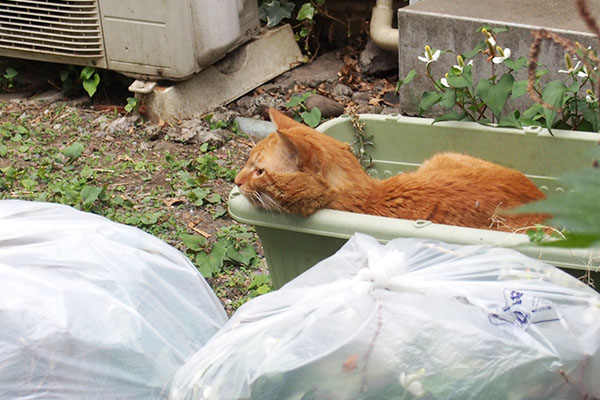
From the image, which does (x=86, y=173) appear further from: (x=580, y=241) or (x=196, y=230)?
(x=580, y=241)

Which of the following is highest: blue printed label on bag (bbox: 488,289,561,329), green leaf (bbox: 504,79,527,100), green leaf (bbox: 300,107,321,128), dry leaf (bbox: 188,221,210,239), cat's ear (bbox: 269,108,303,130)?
blue printed label on bag (bbox: 488,289,561,329)

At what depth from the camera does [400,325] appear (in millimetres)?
1393

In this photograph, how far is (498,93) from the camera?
280 cm

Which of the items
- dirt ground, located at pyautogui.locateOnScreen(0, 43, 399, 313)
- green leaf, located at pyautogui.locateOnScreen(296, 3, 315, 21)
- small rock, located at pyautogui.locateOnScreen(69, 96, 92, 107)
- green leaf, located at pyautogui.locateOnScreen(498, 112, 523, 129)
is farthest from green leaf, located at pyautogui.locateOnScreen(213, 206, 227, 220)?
green leaf, located at pyautogui.locateOnScreen(296, 3, 315, 21)

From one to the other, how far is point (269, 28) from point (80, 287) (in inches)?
117

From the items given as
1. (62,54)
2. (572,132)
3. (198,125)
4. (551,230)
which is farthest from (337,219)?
(62,54)

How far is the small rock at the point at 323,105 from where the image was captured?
408cm

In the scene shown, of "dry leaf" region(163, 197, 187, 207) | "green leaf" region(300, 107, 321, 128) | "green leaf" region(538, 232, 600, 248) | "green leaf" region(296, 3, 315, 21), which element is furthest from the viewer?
"green leaf" region(296, 3, 315, 21)

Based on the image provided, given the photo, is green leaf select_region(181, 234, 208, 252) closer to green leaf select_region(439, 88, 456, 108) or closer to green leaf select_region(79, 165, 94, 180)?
green leaf select_region(79, 165, 94, 180)

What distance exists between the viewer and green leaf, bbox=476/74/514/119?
279 cm

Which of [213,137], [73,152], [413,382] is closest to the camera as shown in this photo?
[413,382]

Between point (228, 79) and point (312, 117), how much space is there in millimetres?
652

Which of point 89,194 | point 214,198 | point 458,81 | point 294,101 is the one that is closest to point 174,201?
point 214,198

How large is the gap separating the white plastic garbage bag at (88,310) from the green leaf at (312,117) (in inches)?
72.1
